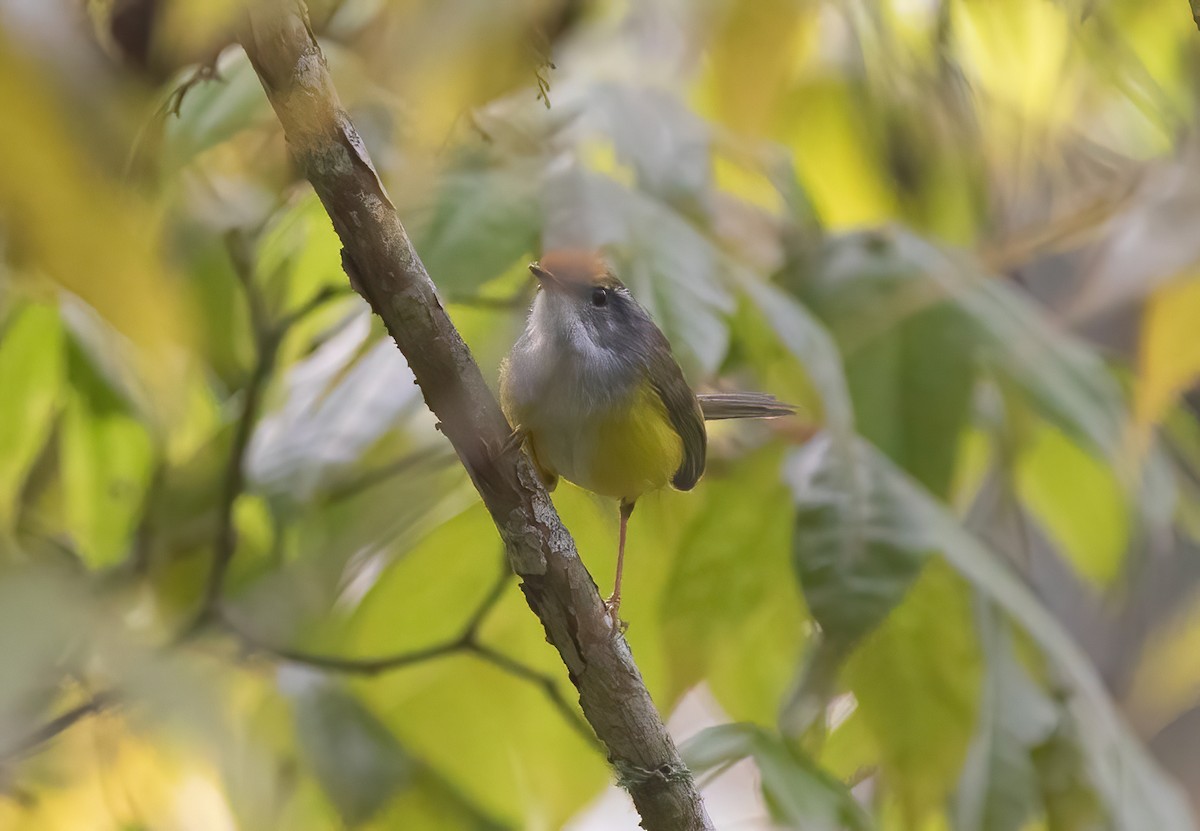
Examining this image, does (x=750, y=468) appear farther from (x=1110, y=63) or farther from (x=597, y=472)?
(x=1110, y=63)

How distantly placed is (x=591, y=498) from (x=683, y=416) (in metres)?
0.15

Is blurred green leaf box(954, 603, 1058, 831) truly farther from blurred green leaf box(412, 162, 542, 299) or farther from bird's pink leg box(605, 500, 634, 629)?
blurred green leaf box(412, 162, 542, 299)

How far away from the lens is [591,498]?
1.53 metres

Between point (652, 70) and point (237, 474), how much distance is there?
664 millimetres

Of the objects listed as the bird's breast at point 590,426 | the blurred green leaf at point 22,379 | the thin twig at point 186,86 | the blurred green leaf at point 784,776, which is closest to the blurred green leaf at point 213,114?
the thin twig at point 186,86

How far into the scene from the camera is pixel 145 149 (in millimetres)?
978

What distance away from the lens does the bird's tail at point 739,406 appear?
1.64 meters

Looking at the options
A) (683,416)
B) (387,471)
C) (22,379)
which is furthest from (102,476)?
(683,416)

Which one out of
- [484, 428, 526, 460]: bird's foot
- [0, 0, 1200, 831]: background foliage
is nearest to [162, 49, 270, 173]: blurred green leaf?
[0, 0, 1200, 831]: background foliage

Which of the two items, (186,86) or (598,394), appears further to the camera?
(598,394)

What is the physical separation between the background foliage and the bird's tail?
0.03m

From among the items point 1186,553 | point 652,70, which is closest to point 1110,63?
point 652,70

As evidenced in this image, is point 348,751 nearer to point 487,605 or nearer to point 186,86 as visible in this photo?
point 487,605

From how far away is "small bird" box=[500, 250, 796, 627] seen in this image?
1385 millimetres
